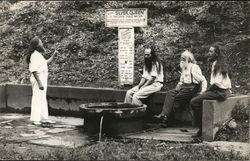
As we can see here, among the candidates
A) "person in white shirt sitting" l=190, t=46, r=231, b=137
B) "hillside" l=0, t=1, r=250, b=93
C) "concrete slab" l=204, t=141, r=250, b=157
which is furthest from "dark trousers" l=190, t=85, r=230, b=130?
"hillside" l=0, t=1, r=250, b=93

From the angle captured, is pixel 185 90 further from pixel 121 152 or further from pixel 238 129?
pixel 121 152

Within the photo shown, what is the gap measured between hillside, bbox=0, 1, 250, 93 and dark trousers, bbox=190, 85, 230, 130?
284cm

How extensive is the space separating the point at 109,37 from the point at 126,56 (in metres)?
4.58

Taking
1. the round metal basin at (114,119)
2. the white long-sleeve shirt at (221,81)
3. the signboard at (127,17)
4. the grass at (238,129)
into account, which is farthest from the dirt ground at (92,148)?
the signboard at (127,17)

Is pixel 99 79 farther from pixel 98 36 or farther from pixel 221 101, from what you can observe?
pixel 221 101

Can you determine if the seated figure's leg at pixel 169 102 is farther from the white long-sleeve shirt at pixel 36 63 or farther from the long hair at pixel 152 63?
the white long-sleeve shirt at pixel 36 63

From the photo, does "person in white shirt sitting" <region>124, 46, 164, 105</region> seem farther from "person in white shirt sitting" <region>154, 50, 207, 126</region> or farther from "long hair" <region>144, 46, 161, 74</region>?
"person in white shirt sitting" <region>154, 50, 207, 126</region>

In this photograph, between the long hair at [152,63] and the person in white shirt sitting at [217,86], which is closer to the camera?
the person in white shirt sitting at [217,86]

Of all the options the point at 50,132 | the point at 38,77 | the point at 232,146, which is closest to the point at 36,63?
the point at 38,77

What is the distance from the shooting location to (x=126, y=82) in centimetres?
1266

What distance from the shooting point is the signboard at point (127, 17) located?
12.1m

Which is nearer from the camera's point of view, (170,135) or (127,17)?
(170,135)

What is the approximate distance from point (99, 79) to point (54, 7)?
641 cm

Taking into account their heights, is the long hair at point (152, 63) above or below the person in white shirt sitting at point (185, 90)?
above
